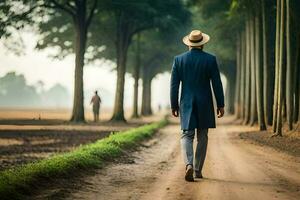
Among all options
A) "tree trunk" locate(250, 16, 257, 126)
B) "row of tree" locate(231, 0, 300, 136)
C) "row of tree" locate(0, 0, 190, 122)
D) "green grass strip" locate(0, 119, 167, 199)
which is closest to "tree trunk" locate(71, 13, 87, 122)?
"row of tree" locate(0, 0, 190, 122)

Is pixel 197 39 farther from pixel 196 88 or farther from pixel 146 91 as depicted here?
pixel 146 91

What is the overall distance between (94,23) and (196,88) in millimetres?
31276

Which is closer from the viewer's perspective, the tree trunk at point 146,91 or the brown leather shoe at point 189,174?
the brown leather shoe at point 189,174

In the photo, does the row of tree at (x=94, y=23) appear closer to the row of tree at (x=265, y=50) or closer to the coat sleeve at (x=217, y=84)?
the row of tree at (x=265, y=50)

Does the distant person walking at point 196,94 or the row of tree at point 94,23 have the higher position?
the row of tree at point 94,23

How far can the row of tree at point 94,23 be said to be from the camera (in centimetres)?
3069

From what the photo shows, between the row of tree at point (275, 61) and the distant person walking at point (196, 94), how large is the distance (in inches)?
417

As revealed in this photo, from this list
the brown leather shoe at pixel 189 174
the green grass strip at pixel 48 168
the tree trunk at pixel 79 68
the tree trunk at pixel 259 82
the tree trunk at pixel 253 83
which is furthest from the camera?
the tree trunk at pixel 79 68

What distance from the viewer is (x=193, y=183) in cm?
865

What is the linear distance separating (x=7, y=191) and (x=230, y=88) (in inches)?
2139

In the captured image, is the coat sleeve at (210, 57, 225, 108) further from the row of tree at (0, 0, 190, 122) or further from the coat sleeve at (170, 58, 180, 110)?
the row of tree at (0, 0, 190, 122)

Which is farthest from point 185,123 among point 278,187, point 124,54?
point 124,54

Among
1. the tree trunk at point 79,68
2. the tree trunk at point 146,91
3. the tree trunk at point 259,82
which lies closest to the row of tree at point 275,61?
the tree trunk at point 259,82

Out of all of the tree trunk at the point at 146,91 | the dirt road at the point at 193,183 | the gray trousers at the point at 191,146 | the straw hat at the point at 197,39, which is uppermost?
the tree trunk at the point at 146,91
